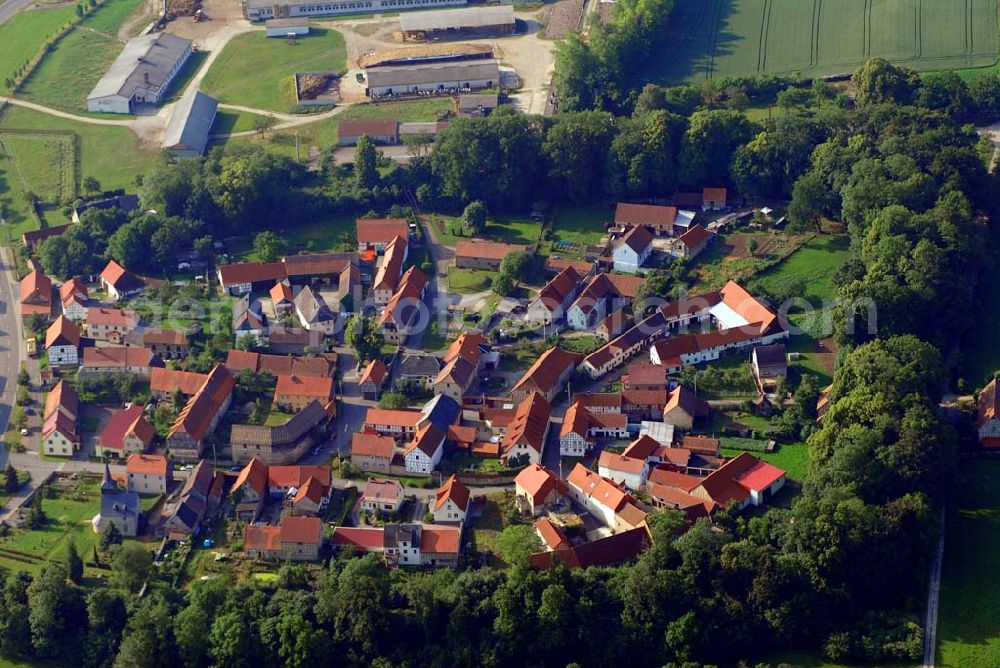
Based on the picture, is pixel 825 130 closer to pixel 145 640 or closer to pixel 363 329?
pixel 363 329

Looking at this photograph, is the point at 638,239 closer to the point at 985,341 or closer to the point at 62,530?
the point at 985,341

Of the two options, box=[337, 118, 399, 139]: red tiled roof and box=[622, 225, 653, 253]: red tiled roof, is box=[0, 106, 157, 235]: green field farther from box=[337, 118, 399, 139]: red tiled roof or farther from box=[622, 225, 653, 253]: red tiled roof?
box=[622, 225, 653, 253]: red tiled roof

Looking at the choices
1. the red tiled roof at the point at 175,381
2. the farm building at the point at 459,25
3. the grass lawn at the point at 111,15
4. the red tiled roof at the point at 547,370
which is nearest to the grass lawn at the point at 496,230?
the red tiled roof at the point at 547,370

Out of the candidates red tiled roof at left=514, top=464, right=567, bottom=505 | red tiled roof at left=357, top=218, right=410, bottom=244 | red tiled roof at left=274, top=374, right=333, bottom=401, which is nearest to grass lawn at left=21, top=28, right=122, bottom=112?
red tiled roof at left=357, top=218, right=410, bottom=244

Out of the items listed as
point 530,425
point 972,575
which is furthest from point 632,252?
point 972,575

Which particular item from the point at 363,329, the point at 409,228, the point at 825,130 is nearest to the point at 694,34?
the point at 825,130
